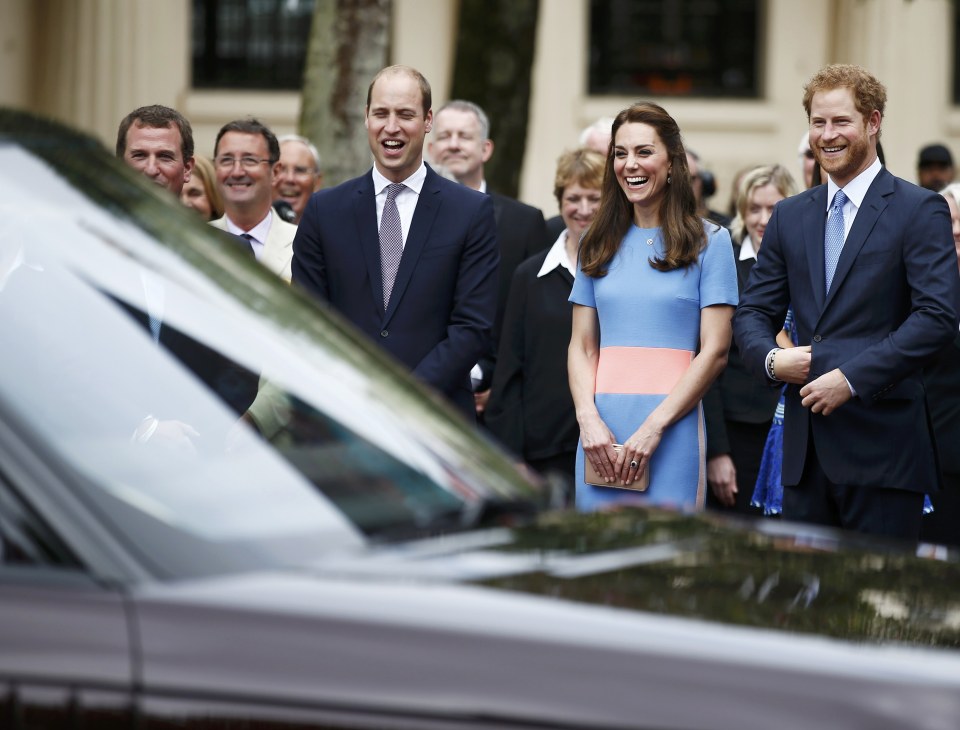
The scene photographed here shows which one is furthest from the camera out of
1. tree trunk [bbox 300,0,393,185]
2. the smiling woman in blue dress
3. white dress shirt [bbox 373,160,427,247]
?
tree trunk [bbox 300,0,393,185]

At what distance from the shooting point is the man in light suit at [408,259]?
6023mm

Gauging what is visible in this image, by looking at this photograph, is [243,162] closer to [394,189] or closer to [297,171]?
[394,189]

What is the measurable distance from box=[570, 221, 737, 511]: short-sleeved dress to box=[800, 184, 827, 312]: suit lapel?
48 centimetres

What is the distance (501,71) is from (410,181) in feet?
21.9

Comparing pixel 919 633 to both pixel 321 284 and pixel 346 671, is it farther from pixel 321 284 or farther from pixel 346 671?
pixel 321 284

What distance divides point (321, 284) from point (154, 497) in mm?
3853

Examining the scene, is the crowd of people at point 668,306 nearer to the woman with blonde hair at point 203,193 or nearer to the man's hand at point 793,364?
the man's hand at point 793,364

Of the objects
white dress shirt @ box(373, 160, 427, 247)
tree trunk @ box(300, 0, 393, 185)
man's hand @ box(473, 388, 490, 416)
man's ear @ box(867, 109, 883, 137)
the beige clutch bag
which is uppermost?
tree trunk @ box(300, 0, 393, 185)

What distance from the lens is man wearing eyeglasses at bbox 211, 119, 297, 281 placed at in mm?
7250

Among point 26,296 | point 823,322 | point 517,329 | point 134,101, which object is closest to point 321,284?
point 517,329

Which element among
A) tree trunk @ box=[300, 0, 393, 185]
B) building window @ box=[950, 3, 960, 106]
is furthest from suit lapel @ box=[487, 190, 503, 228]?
building window @ box=[950, 3, 960, 106]

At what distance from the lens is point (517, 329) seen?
7363 mm

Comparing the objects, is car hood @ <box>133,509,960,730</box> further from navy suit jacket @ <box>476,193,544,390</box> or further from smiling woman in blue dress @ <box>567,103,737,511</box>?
navy suit jacket @ <box>476,193,544,390</box>

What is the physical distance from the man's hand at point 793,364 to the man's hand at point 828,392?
135 millimetres
